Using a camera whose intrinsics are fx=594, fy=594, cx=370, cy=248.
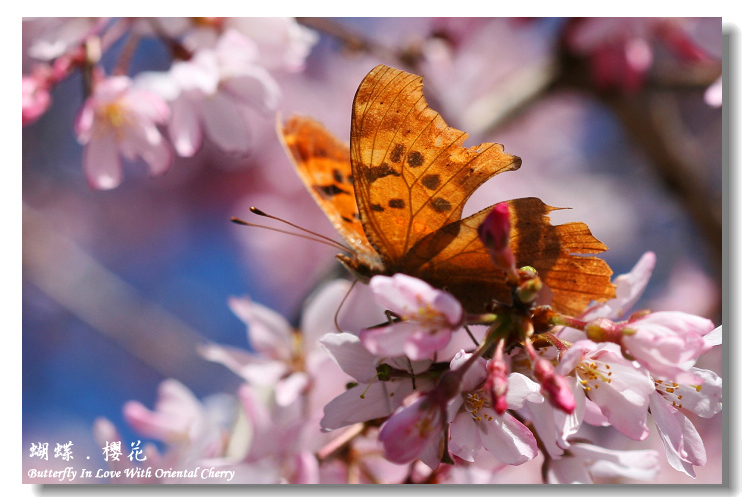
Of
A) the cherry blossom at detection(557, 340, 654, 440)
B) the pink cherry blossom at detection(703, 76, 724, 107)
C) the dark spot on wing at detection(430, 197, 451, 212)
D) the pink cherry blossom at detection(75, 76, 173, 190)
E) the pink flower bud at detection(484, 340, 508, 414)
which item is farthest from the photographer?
the pink cherry blossom at detection(703, 76, 724, 107)

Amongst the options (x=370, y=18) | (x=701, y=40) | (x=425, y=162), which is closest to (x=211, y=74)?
(x=370, y=18)

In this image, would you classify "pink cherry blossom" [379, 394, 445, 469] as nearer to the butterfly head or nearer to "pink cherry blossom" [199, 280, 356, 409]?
the butterfly head

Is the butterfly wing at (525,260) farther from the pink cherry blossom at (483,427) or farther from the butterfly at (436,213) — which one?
the pink cherry blossom at (483,427)

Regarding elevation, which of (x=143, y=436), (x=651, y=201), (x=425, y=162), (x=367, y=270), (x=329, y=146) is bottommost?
(x=143, y=436)

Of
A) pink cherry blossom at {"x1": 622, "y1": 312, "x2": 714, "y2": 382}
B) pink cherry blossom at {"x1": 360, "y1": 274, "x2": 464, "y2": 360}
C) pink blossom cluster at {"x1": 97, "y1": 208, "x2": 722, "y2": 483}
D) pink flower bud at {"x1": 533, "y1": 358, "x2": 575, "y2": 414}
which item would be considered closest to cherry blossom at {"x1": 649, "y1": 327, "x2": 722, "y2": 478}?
pink blossom cluster at {"x1": 97, "y1": 208, "x2": 722, "y2": 483}

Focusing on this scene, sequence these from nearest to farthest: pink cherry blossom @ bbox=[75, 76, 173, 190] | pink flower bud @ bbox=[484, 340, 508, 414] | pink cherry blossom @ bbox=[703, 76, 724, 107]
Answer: pink flower bud @ bbox=[484, 340, 508, 414]
pink cherry blossom @ bbox=[75, 76, 173, 190]
pink cherry blossom @ bbox=[703, 76, 724, 107]

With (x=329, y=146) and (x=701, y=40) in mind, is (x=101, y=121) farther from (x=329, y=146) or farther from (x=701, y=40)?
(x=701, y=40)

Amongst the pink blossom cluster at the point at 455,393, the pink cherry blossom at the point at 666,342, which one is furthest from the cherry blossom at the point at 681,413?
the pink cherry blossom at the point at 666,342
